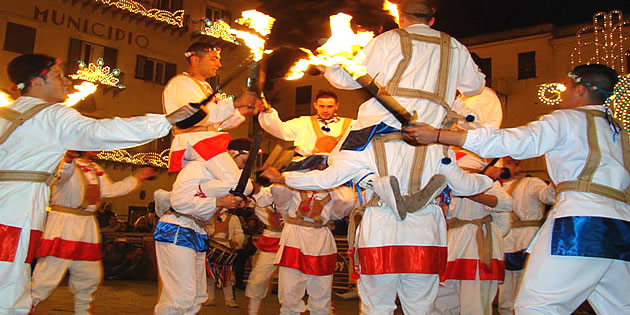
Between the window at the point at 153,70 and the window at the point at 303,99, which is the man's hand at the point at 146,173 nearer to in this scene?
the window at the point at 153,70

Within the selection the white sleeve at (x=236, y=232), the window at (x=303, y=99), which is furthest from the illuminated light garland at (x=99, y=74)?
the white sleeve at (x=236, y=232)

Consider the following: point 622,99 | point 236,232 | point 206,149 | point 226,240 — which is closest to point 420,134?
point 206,149

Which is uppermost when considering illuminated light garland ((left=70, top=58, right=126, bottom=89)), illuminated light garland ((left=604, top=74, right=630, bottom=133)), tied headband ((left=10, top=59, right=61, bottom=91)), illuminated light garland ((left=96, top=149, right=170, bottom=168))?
illuminated light garland ((left=70, top=58, right=126, bottom=89))

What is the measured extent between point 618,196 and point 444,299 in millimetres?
3224

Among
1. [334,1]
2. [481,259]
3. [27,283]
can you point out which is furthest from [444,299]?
[27,283]

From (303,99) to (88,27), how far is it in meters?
9.57

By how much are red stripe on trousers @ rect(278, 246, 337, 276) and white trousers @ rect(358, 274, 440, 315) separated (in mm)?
2893

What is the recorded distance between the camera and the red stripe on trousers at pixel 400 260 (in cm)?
Result: 356

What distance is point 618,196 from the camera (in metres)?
3.54

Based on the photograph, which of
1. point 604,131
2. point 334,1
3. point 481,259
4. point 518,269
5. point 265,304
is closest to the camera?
point 604,131

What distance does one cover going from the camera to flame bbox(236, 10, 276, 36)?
15.0 feet

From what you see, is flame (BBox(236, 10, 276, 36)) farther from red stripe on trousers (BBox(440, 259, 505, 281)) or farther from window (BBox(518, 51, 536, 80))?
window (BBox(518, 51, 536, 80))

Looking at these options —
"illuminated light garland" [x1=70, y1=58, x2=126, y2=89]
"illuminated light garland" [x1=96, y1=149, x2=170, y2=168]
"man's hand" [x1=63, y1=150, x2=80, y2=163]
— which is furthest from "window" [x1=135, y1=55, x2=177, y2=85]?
"man's hand" [x1=63, y1=150, x2=80, y2=163]

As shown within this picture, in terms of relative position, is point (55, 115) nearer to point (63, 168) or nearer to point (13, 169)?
point (13, 169)
